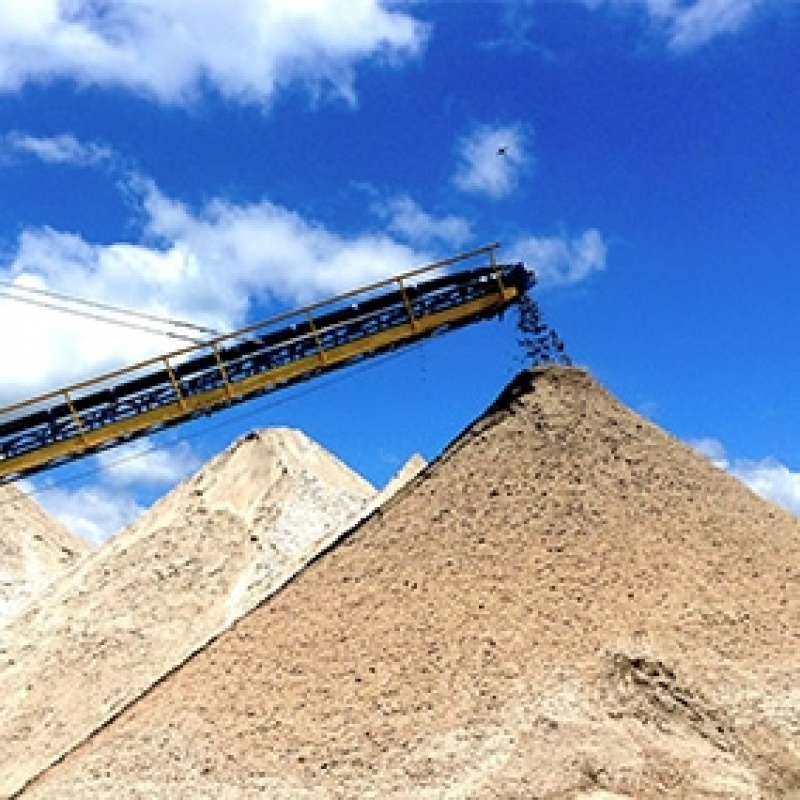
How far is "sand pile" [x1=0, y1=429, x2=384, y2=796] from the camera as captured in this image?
78.2 ft

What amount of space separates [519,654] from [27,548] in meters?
27.0

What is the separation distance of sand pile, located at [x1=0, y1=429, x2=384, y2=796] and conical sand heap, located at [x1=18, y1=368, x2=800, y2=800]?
522cm

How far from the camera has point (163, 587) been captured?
2769cm

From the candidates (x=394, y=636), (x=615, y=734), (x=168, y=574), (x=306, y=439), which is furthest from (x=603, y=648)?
(x=306, y=439)

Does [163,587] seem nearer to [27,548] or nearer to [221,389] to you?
[221,389]

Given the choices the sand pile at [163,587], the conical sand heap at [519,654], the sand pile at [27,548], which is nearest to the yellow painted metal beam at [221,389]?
the conical sand heap at [519,654]

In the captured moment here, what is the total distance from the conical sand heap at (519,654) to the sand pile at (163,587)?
17.1ft

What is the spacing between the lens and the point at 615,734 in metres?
15.3

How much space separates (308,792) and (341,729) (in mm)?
1012

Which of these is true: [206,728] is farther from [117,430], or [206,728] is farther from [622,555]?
[622,555]

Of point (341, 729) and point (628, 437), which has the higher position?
point (628, 437)

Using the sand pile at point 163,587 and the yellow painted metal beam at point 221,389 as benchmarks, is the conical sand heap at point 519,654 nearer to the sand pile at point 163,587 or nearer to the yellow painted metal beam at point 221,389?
the yellow painted metal beam at point 221,389

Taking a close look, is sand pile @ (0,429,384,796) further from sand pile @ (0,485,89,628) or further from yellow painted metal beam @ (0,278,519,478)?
sand pile @ (0,485,89,628)

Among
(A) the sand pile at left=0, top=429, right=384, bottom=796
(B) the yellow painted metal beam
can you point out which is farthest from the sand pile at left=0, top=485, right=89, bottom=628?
(B) the yellow painted metal beam
